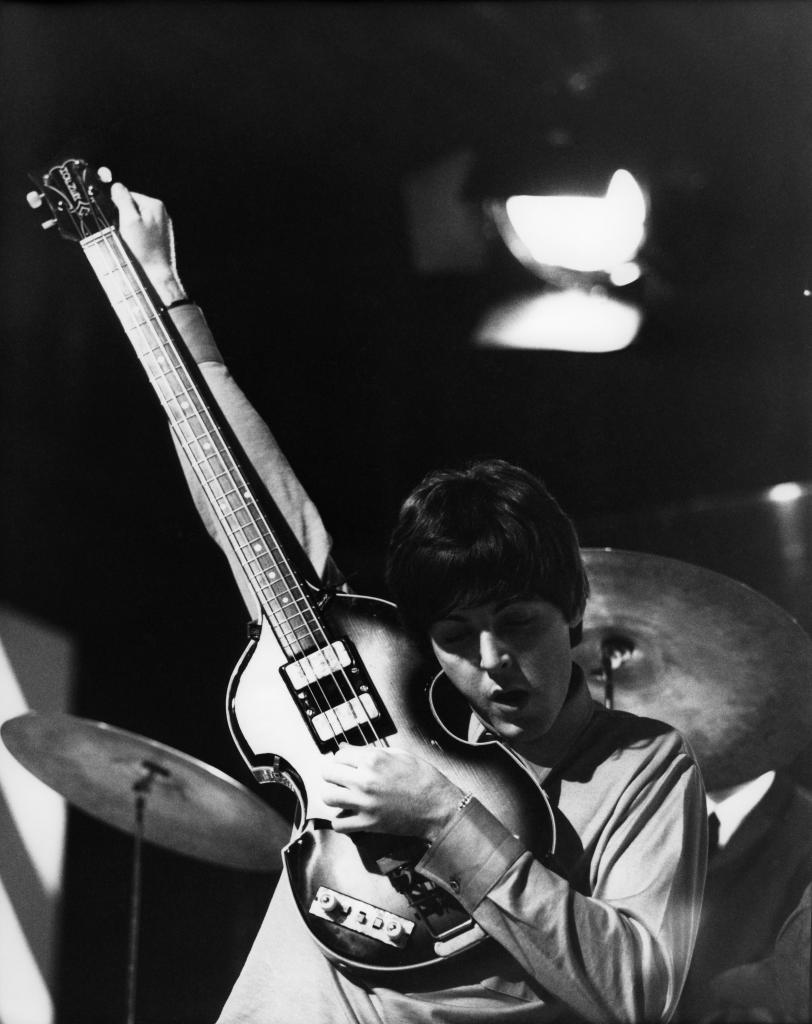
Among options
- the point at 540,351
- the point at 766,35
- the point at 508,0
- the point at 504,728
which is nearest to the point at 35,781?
the point at 504,728

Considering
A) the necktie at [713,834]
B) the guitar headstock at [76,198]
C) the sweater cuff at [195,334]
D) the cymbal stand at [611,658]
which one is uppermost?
the guitar headstock at [76,198]

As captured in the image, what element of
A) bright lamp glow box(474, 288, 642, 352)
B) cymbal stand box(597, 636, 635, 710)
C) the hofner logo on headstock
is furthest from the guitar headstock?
cymbal stand box(597, 636, 635, 710)

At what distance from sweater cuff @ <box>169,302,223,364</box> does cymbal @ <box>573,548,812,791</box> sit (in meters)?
0.63

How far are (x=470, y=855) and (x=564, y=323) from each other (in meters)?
0.80

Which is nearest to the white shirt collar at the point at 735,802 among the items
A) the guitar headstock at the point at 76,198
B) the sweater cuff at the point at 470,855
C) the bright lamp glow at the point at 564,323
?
the sweater cuff at the point at 470,855

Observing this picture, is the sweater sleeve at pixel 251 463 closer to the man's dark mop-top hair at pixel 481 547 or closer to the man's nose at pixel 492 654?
the man's dark mop-top hair at pixel 481 547

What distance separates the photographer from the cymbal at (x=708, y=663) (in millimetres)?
1363

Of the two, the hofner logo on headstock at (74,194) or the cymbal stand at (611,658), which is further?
the hofner logo on headstock at (74,194)

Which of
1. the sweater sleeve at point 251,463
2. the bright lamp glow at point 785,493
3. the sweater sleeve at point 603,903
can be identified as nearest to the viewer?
the sweater sleeve at point 603,903

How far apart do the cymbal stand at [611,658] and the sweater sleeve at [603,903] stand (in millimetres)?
133

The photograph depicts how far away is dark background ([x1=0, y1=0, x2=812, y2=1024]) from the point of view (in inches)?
58.4

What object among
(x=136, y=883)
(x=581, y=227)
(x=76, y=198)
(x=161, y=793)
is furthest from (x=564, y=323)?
(x=136, y=883)

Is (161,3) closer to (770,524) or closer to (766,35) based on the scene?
(766,35)

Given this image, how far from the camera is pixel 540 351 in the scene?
1593mm
